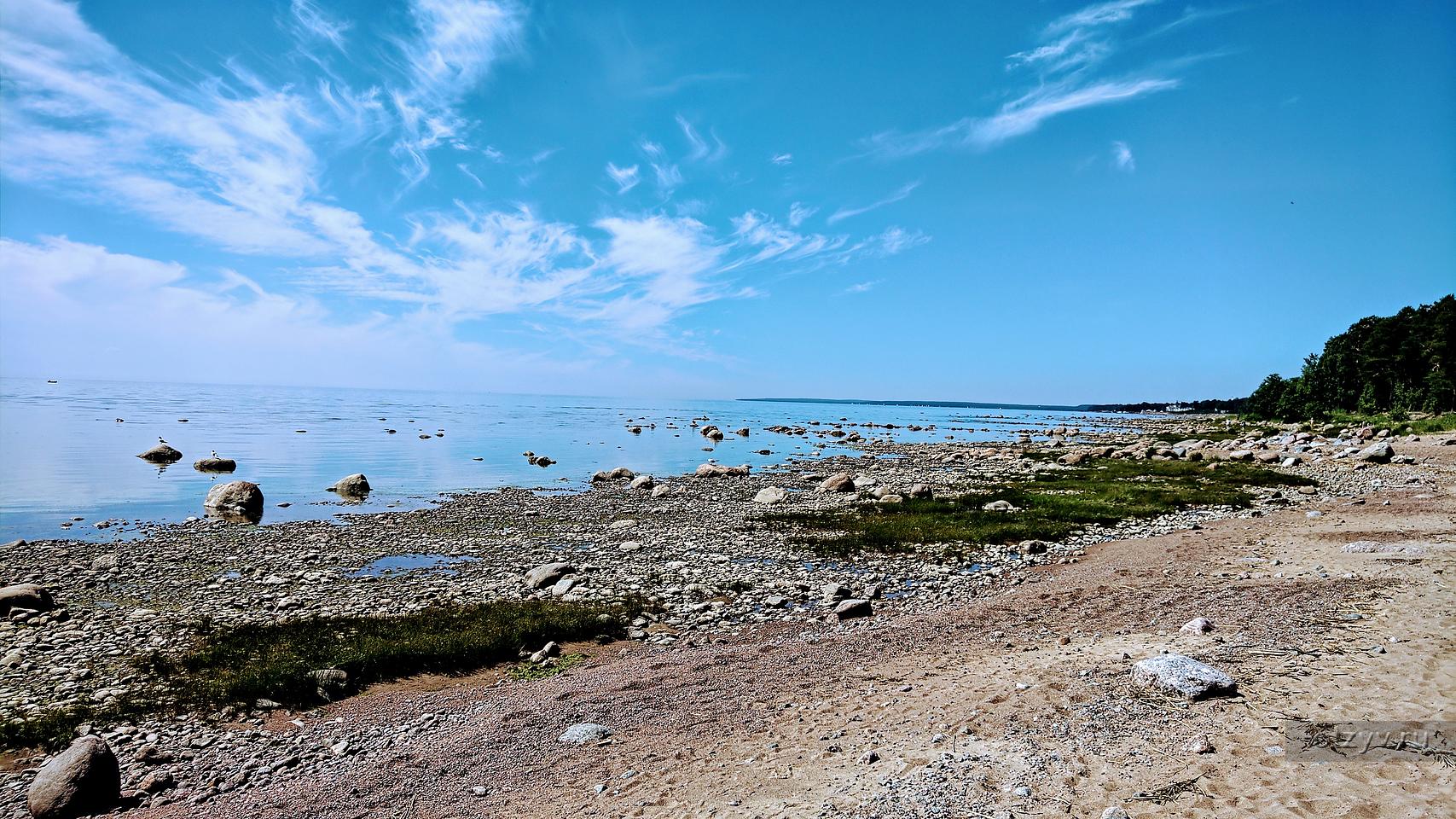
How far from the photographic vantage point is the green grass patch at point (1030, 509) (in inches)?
896

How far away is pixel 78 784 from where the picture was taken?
7.50 meters

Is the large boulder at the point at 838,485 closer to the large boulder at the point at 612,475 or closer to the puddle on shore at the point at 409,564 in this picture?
the large boulder at the point at 612,475

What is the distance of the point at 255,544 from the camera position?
73.6 ft

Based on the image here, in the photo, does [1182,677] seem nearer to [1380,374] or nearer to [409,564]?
[409,564]

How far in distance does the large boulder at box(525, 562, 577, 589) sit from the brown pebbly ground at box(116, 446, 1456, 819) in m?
5.25

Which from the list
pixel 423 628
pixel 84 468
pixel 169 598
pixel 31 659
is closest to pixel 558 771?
pixel 423 628

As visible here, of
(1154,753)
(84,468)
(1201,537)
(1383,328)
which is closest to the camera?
(1154,753)

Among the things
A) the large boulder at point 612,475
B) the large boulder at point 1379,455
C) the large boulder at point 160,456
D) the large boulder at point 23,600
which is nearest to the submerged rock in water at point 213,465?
the large boulder at point 160,456

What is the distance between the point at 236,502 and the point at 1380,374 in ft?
455

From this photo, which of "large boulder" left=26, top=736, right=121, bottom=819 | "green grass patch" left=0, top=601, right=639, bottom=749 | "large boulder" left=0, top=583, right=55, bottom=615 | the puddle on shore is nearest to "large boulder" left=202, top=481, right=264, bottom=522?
the puddle on shore

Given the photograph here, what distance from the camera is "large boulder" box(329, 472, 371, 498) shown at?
114 ft

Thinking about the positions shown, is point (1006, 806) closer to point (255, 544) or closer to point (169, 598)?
point (169, 598)

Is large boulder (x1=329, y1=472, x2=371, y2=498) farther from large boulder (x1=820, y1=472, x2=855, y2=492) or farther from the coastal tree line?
the coastal tree line

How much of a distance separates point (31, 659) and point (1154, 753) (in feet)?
58.6
